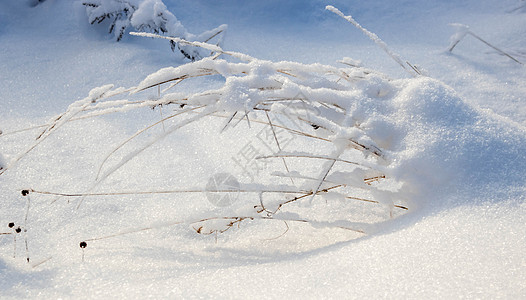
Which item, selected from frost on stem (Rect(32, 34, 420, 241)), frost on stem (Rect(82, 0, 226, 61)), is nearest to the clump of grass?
frost on stem (Rect(32, 34, 420, 241))

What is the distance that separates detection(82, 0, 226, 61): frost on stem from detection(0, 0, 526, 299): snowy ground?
0.09 metres

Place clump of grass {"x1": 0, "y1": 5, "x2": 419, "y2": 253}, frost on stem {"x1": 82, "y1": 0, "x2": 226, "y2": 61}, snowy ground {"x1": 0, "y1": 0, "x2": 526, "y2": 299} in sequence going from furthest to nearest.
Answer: frost on stem {"x1": 82, "y1": 0, "x2": 226, "y2": 61} < clump of grass {"x1": 0, "y1": 5, "x2": 419, "y2": 253} < snowy ground {"x1": 0, "y1": 0, "x2": 526, "y2": 299}

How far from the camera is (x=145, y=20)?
204cm

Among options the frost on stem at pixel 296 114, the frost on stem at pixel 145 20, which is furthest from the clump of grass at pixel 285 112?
the frost on stem at pixel 145 20

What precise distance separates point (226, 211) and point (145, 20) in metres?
1.28

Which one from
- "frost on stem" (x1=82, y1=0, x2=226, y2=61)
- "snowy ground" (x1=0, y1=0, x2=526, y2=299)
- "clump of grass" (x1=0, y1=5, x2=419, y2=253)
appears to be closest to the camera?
"snowy ground" (x1=0, y1=0, x2=526, y2=299)

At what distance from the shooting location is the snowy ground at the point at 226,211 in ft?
2.51

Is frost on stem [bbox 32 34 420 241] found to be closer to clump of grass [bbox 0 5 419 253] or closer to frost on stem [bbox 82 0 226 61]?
clump of grass [bbox 0 5 419 253]

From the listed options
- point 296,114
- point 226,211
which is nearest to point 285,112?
point 296,114

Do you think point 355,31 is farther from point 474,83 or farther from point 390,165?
point 390,165

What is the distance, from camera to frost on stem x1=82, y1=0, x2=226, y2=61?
6.66ft

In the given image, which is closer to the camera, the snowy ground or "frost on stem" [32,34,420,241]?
the snowy ground

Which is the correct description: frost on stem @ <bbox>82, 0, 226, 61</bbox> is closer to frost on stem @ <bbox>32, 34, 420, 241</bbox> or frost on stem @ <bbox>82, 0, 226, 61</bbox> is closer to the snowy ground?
the snowy ground

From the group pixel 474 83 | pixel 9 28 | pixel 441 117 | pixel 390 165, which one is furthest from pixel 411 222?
pixel 9 28
